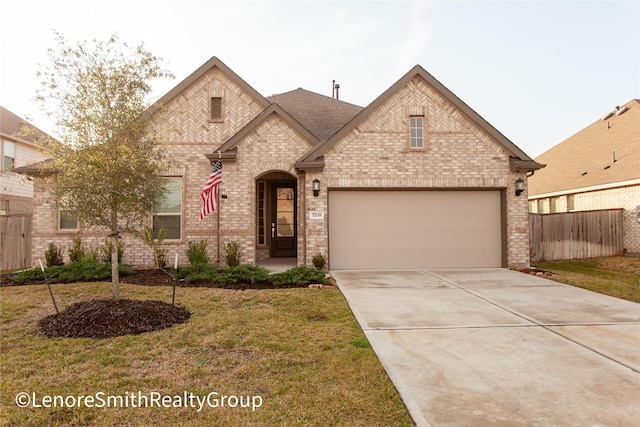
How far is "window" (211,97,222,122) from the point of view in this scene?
12555mm

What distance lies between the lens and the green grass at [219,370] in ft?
10.2

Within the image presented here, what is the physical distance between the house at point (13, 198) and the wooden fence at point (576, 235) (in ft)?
62.1

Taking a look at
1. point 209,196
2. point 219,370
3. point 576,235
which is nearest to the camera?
point 219,370

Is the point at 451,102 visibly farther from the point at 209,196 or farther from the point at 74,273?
the point at 74,273

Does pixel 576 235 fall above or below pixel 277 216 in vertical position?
below

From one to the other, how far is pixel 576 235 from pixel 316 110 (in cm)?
1217

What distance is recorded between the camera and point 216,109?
12.6m

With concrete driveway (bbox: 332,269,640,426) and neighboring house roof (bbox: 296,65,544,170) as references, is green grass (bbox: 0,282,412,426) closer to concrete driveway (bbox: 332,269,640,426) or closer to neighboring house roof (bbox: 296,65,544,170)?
concrete driveway (bbox: 332,269,640,426)

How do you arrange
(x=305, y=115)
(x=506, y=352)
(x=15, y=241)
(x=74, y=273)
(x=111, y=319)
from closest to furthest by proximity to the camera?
(x=506, y=352) < (x=111, y=319) < (x=74, y=273) < (x=15, y=241) < (x=305, y=115)

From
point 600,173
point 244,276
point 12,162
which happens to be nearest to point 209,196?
point 244,276

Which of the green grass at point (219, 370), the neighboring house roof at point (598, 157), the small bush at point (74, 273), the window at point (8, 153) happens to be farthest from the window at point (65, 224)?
the neighboring house roof at point (598, 157)

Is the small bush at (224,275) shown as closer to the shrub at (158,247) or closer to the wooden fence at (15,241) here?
the shrub at (158,247)

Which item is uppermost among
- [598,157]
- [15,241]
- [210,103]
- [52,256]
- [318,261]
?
[210,103]

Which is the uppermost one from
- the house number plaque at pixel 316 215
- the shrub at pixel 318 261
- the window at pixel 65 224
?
the house number plaque at pixel 316 215
